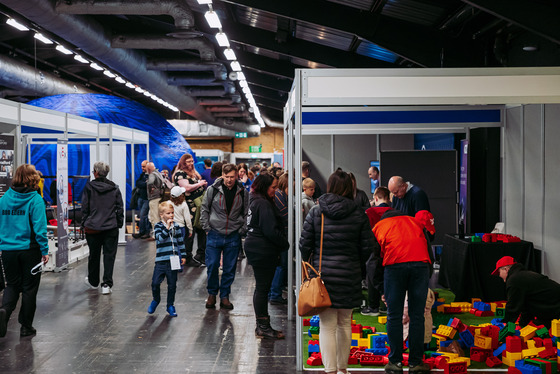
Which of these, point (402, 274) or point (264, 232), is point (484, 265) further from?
point (264, 232)

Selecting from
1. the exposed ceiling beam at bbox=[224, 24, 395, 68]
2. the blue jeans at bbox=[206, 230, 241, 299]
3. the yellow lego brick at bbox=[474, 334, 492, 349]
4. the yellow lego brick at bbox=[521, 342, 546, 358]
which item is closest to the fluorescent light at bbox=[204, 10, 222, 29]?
the exposed ceiling beam at bbox=[224, 24, 395, 68]

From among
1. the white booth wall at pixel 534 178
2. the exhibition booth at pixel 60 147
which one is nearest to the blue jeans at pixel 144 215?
the exhibition booth at pixel 60 147

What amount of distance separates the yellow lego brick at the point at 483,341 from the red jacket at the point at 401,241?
113cm

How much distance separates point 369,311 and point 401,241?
7.90 feet

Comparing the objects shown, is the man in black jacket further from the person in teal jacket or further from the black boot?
the black boot

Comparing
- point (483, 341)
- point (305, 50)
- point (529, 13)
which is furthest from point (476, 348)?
point (305, 50)

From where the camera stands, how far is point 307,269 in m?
4.27

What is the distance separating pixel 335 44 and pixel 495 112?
3279 millimetres

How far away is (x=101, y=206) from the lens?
7.21 m

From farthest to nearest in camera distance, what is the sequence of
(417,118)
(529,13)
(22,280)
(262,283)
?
1. (417,118)
2. (529,13)
3. (22,280)
4. (262,283)

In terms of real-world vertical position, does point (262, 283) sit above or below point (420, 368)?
above

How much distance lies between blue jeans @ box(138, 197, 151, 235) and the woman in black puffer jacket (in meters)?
9.28

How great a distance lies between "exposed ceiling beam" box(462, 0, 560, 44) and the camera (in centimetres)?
582

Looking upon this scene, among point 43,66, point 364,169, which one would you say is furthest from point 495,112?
point 43,66
